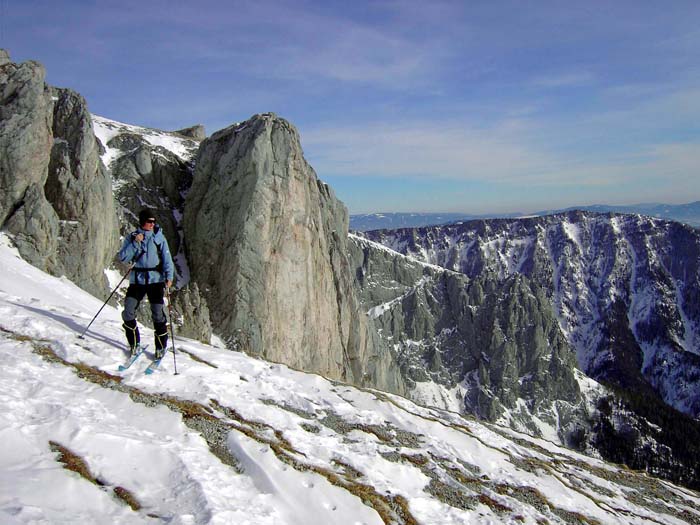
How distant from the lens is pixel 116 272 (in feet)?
144

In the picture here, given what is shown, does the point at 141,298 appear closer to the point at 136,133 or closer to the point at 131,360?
the point at 131,360

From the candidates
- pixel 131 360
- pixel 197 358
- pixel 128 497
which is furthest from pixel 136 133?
pixel 128 497

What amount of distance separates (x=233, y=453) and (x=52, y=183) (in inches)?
1513

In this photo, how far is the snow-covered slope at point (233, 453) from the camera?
7.91 meters

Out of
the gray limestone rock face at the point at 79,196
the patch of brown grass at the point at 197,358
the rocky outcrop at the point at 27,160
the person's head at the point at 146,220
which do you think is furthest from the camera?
the gray limestone rock face at the point at 79,196

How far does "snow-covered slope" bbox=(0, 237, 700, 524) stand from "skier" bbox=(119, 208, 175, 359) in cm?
163

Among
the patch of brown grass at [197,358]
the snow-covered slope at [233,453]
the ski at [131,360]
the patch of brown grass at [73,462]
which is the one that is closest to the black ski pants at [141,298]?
the ski at [131,360]

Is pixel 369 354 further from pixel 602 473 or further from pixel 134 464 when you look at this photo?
pixel 134 464

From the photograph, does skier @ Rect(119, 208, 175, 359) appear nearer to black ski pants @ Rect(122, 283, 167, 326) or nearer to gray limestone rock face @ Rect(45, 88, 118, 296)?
black ski pants @ Rect(122, 283, 167, 326)

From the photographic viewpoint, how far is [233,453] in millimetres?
10500

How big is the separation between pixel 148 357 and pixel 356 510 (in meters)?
9.24

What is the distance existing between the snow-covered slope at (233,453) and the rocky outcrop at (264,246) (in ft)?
93.8

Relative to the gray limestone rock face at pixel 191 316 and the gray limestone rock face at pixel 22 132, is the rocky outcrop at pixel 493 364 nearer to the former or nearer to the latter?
the gray limestone rock face at pixel 191 316

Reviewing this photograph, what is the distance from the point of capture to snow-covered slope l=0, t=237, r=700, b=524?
7910 millimetres
